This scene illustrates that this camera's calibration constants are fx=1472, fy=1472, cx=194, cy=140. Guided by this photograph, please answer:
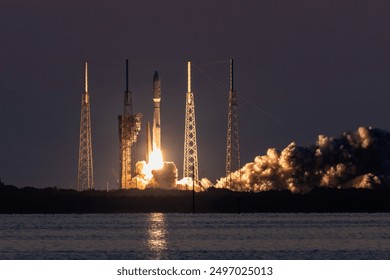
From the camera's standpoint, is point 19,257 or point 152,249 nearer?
point 19,257

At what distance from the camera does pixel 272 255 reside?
142m

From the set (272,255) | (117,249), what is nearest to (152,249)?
(117,249)

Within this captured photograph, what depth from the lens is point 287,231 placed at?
194 metres

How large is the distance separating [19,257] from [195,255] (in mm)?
17013

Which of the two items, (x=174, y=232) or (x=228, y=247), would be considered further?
(x=174, y=232)

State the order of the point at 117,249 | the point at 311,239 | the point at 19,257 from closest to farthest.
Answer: the point at 19,257 → the point at 117,249 → the point at 311,239
